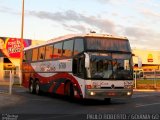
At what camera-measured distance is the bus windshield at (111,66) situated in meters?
20.1

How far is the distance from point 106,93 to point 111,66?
133 centimetres

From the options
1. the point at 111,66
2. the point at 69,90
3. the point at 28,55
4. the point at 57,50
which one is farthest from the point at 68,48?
the point at 28,55

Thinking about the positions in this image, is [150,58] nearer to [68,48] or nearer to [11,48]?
[11,48]

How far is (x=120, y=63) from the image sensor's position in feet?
67.8

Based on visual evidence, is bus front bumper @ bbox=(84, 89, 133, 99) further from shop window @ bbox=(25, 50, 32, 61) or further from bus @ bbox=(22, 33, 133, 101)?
shop window @ bbox=(25, 50, 32, 61)

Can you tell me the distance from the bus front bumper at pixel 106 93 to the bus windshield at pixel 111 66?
2.05ft

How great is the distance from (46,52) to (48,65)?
3.38 ft

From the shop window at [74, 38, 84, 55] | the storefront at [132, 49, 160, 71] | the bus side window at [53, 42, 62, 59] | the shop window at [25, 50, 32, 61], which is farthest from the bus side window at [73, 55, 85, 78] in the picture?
the storefront at [132, 49, 160, 71]

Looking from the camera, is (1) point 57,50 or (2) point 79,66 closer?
(2) point 79,66

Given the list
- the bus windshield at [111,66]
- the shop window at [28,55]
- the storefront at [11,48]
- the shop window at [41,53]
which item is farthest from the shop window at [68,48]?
the storefront at [11,48]

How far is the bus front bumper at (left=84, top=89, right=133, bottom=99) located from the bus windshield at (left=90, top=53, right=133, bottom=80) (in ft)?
2.05

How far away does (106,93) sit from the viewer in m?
20.3

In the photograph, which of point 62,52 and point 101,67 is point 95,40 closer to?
point 101,67

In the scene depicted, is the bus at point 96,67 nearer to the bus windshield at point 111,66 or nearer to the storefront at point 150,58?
the bus windshield at point 111,66
